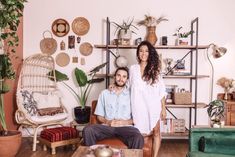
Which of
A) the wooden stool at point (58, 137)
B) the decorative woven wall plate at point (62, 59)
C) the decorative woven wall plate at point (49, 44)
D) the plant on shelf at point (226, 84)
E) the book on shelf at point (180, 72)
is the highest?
the decorative woven wall plate at point (49, 44)

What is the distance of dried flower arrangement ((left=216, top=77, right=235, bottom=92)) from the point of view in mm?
4320

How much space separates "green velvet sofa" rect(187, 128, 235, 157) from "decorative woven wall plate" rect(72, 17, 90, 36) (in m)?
2.59

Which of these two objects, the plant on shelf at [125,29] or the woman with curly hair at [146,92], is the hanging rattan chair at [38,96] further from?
the woman with curly hair at [146,92]

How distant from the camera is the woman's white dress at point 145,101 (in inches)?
127

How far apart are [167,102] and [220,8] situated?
1.62 m

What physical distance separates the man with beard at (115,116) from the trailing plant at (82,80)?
1.01 m

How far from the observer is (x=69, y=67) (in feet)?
15.0

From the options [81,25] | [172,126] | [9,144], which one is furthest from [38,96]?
[172,126]

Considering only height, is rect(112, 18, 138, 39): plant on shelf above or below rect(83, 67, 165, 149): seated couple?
above

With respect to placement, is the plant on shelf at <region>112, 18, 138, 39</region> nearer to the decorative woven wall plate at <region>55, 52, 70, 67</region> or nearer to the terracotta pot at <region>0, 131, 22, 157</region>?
the decorative woven wall plate at <region>55, 52, 70, 67</region>

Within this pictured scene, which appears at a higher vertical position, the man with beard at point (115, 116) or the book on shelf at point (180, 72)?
the book on shelf at point (180, 72)

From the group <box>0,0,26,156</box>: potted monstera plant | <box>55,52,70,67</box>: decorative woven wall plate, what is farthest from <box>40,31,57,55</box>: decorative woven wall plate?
<box>0,0,26,156</box>: potted monstera plant

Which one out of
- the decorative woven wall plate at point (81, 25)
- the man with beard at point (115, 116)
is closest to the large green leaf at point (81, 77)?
the decorative woven wall plate at point (81, 25)

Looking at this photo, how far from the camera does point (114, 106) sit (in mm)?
3203
